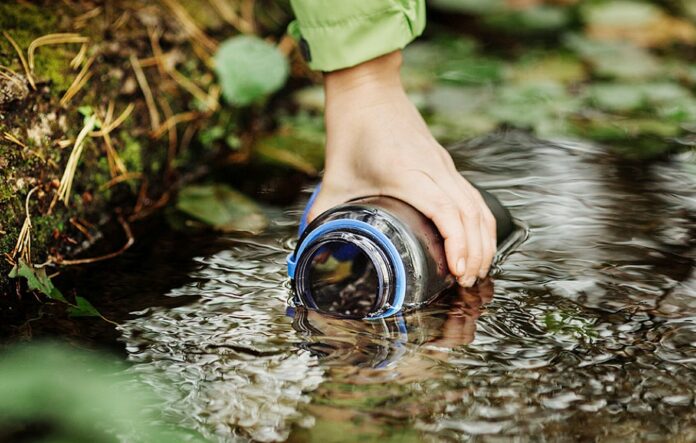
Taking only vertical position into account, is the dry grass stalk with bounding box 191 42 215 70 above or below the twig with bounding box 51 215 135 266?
above

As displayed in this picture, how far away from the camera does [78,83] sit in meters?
1.92

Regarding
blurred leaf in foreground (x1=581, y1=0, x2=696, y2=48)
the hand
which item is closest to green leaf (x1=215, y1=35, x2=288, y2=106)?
the hand

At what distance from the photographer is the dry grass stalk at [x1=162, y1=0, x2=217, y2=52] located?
245 centimetres

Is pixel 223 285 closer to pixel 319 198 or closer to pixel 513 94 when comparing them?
pixel 319 198

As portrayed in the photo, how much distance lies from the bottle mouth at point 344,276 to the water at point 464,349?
0.16 feet

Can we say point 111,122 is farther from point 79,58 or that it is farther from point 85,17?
point 85,17

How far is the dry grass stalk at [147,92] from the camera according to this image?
217cm

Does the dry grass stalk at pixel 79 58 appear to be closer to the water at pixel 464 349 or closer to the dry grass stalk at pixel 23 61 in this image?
the dry grass stalk at pixel 23 61

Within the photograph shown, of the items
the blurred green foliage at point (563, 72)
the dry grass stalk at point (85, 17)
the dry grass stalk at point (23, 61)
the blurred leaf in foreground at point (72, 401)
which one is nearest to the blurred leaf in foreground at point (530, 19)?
the blurred green foliage at point (563, 72)

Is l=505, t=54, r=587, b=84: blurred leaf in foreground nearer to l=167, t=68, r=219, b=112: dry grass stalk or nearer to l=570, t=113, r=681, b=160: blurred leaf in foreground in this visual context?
l=570, t=113, r=681, b=160: blurred leaf in foreground

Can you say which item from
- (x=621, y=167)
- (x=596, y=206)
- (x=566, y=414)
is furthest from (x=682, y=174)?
(x=566, y=414)

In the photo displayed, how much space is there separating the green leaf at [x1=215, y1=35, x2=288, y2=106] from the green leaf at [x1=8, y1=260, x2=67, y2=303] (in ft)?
3.26

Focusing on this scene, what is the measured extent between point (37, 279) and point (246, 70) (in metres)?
1.09

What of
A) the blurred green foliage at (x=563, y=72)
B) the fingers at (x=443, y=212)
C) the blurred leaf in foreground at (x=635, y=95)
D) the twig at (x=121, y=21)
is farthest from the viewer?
the blurred leaf in foreground at (x=635, y=95)
